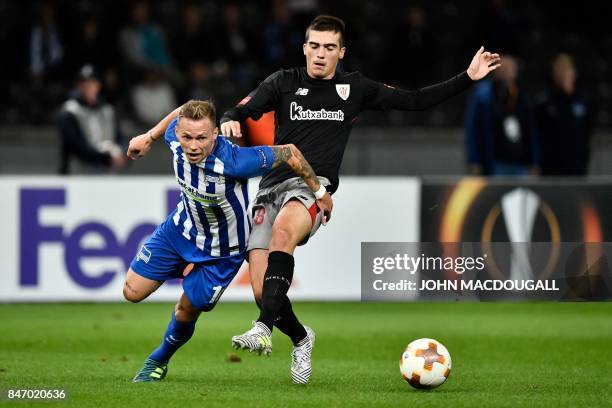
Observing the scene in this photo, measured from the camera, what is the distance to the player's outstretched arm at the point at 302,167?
7.50m

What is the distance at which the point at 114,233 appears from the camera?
504 inches

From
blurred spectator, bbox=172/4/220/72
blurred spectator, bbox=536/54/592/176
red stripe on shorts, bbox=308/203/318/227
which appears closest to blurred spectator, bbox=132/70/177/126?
blurred spectator, bbox=172/4/220/72

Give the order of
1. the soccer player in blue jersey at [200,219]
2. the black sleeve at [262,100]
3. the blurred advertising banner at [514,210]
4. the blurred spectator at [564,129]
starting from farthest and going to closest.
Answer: the blurred spectator at [564,129] < the blurred advertising banner at [514,210] < the black sleeve at [262,100] < the soccer player in blue jersey at [200,219]

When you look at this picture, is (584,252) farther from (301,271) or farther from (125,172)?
(125,172)

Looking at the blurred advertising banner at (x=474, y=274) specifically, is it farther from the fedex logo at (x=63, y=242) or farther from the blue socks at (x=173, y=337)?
the fedex logo at (x=63, y=242)

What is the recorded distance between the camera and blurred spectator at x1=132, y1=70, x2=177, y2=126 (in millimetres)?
16531

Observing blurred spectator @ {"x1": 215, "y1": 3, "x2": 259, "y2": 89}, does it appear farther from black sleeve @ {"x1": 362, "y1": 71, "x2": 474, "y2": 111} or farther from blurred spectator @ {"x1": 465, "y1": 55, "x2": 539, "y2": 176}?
black sleeve @ {"x1": 362, "y1": 71, "x2": 474, "y2": 111}

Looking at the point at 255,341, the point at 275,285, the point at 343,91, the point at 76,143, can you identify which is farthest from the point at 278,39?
the point at 255,341

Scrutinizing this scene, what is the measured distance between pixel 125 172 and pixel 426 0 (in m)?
5.75

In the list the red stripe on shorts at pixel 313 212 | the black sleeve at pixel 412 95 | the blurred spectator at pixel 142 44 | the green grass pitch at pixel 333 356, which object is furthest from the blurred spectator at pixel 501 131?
the red stripe on shorts at pixel 313 212

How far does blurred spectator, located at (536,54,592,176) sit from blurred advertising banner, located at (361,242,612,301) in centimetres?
708

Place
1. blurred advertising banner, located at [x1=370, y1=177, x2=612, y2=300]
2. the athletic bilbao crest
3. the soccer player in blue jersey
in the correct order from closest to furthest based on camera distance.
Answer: the soccer player in blue jersey < the athletic bilbao crest < blurred advertising banner, located at [x1=370, y1=177, x2=612, y2=300]

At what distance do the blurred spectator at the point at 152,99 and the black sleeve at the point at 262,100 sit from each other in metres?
8.57

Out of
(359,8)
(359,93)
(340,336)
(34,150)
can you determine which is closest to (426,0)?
(359,8)
